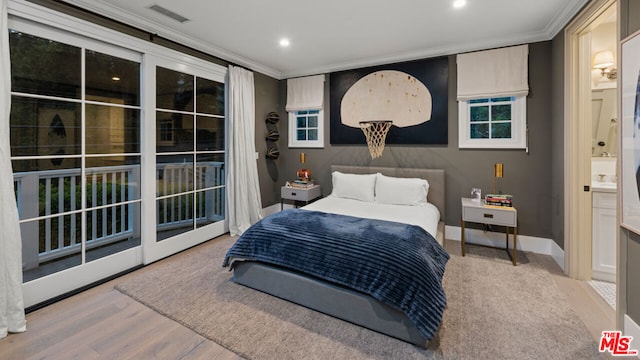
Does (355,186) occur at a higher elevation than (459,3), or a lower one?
lower

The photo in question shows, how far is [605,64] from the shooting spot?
9.50 ft

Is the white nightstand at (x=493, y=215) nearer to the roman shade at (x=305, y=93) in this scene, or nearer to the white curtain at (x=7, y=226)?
the roman shade at (x=305, y=93)

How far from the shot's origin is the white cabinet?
8.63 feet

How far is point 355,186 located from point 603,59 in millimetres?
2936

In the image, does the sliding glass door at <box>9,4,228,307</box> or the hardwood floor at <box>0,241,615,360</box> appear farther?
the sliding glass door at <box>9,4,228,307</box>

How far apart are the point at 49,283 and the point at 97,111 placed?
5.13ft

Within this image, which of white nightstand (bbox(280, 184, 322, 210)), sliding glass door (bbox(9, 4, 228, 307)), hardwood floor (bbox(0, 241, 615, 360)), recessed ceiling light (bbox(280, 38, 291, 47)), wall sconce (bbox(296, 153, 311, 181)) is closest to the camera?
hardwood floor (bbox(0, 241, 615, 360))

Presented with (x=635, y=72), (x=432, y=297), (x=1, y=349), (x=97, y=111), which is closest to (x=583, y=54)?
(x=635, y=72)

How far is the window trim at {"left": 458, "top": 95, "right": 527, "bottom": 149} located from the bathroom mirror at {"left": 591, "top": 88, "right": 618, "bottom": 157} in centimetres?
61

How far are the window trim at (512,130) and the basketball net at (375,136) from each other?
963 mm

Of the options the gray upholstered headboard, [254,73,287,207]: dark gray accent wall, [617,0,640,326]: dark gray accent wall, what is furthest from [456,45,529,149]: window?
[254,73,287,207]: dark gray accent wall

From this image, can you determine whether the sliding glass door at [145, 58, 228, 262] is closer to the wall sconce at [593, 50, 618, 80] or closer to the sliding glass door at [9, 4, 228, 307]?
the sliding glass door at [9, 4, 228, 307]

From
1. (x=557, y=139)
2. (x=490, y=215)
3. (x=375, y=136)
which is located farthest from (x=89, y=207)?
(x=557, y=139)

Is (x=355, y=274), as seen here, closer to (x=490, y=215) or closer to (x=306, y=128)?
(x=490, y=215)
